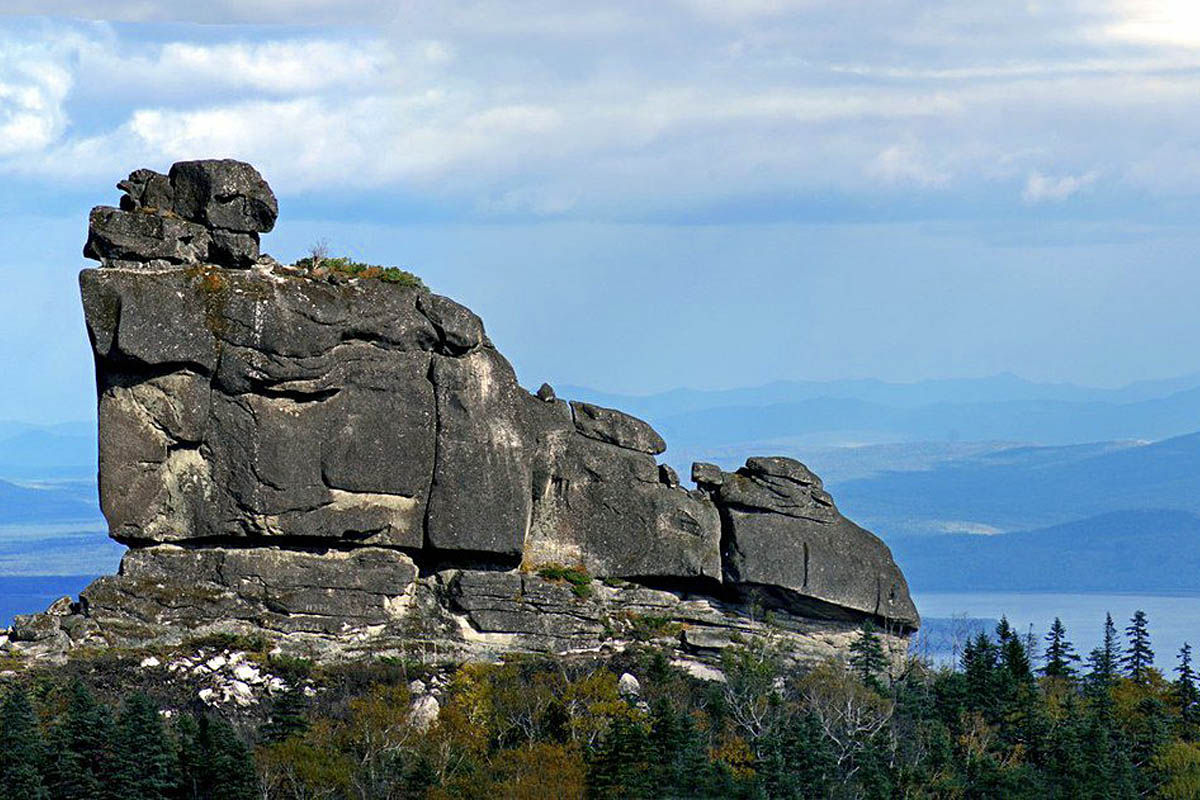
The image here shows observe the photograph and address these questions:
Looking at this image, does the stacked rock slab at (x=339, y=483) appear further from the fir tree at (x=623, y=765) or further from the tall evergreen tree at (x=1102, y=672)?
the tall evergreen tree at (x=1102, y=672)

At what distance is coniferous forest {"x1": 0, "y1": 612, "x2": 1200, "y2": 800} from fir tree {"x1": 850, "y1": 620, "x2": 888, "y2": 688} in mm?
112

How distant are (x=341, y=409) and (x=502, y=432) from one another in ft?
19.2

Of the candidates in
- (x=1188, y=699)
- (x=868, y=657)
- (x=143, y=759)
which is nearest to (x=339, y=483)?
(x=143, y=759)

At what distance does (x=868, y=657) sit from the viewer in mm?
70500

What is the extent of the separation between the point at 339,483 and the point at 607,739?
12513mm

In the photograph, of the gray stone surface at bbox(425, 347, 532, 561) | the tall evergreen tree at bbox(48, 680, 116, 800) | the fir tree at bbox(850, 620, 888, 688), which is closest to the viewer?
the tall evergreen tree at bbox(48, 680, 116, 800)

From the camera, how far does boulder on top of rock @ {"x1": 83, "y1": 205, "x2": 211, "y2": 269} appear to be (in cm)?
6481

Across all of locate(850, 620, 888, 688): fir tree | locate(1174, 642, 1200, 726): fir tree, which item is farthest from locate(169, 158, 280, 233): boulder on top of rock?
locate(1174, 642, 1200, 726): fir tree

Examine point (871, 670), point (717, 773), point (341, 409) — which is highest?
point (341, 409)

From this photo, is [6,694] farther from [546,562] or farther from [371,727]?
[546,562]

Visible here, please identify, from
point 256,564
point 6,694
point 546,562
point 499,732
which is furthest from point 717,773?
point 6,694

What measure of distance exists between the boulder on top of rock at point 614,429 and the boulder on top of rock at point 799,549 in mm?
3527

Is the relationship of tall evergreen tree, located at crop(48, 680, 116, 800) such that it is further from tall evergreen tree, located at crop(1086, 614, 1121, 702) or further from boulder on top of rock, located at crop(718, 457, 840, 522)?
tall evergreen tree, located at crop(1086, 614, 1121, 702)

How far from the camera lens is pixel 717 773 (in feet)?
197
